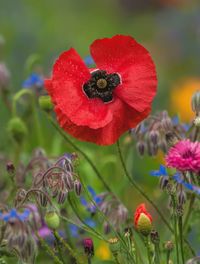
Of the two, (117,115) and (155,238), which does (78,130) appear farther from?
(155,238)

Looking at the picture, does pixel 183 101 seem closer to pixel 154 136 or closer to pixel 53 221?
pixel 154 136

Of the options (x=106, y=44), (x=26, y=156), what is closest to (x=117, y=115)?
(x=106, y=44)

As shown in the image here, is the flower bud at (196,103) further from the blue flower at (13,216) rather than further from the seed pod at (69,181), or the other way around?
the blue flower at (13,216)

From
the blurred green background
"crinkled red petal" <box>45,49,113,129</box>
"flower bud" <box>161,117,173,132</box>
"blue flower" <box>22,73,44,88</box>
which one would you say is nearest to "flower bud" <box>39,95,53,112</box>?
"crinkled red petal" <box>45,49,113,129</box>

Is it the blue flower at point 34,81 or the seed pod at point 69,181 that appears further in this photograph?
the blue flower at point 34,81

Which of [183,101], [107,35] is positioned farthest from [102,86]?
[107,35]

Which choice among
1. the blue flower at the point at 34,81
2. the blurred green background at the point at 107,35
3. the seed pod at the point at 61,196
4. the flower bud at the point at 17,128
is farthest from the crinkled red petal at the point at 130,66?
the blurred green background at the point at 107,35

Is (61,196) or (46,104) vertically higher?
(46,104)
